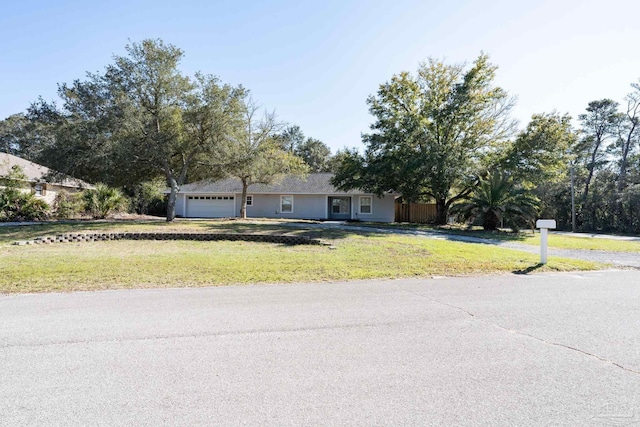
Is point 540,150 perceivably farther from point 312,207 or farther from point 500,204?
point 312,207

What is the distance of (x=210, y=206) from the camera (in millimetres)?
30516

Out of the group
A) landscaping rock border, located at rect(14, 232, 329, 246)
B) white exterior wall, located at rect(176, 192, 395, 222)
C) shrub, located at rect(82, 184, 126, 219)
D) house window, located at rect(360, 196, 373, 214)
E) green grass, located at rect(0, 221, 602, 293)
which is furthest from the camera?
house window, located at rect(360, 196, 373, 214)

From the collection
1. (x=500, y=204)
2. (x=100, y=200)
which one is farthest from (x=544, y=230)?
(x=100, y=200)

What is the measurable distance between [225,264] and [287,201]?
2106 centimetres

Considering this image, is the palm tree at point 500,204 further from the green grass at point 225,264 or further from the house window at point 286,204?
the house window at point 286,204

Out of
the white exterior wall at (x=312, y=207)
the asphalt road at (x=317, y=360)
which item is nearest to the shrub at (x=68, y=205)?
the white exterior wall at (x=312, y=207)

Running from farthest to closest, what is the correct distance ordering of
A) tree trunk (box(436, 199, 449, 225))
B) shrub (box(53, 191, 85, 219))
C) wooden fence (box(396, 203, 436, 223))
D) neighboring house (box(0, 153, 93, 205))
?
1. wooden fence (box(396, 203, 436, 223))
2. tree trunk (box(436, 199, 449, 225))
3. neighboring house (box(0, 153, 93, 205))
4. shrub (box(53, 191, 85, 219))

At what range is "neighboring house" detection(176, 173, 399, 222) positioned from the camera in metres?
28.8

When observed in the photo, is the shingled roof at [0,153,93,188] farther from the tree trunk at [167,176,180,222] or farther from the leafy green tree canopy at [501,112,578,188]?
the leafy green tree canopy at [501,112,578,188]

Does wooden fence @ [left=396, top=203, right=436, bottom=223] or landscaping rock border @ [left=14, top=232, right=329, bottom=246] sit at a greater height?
wooden fence @ [left=396, top=203, right=436, bottom=223]

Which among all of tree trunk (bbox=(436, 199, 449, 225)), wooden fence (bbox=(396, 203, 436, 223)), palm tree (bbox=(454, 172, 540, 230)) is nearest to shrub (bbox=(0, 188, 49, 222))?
wooden fence (bbox=(396, 203, 436, 223))

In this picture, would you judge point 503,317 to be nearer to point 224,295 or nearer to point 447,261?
point 224,295

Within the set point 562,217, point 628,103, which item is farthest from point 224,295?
point 628,103

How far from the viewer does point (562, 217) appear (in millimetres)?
34250
